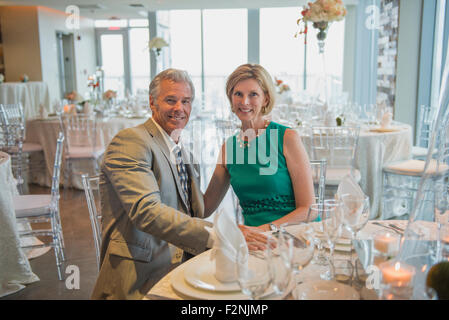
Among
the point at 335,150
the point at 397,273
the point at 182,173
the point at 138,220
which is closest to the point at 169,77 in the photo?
the point at 182,173

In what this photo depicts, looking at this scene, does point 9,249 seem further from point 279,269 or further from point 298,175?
point 279,269

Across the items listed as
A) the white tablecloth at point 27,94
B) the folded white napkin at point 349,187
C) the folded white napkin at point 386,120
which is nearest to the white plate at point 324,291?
the folded white napkin at point 349,187

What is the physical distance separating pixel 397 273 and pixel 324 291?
196mm

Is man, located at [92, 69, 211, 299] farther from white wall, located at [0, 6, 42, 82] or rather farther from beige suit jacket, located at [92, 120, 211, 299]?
white wall, located at [0, 6, 42, 82]

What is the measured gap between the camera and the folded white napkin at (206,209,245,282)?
1.19 metres

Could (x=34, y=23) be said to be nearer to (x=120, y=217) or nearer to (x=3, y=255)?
(x=3, y=255)

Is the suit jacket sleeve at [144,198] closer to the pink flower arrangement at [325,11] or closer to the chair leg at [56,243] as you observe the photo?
the chair leg at [56,243]

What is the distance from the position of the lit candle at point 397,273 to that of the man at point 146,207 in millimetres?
614

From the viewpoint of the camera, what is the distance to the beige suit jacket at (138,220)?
148cm

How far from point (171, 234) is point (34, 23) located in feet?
37.3

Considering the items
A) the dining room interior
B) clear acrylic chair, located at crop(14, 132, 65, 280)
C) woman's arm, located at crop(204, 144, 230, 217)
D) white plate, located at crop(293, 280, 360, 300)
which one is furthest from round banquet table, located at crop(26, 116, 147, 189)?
white plate, located at crop(293, 280, 360, 300)

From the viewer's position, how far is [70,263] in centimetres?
340

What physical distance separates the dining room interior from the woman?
22 cm

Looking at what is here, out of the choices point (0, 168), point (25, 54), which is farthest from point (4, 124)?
point (25, 54)
